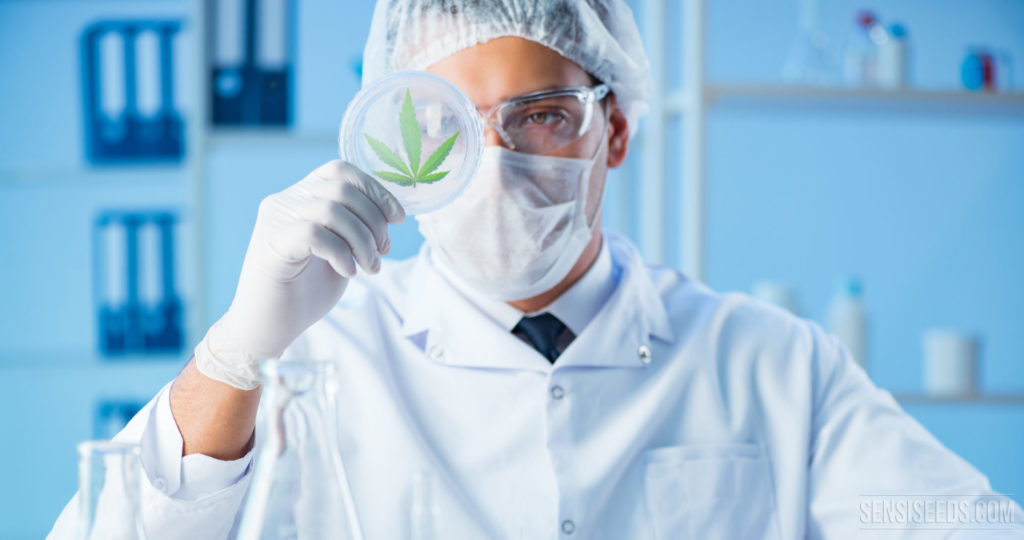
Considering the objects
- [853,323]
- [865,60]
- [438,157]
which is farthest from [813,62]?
[438,157]

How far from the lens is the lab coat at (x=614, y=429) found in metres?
1.12

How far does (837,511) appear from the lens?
3.81 feet

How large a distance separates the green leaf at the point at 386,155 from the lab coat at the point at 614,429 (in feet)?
1.44

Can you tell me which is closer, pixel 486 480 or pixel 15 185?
pixel 486 480

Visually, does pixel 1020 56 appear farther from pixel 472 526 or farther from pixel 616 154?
pixel 472 526

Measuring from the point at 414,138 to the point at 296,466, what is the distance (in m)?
0.40

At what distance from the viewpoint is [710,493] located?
1.18m

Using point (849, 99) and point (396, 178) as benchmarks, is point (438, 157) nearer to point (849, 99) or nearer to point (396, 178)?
point (396, 178)

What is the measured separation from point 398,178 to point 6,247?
2382 mm

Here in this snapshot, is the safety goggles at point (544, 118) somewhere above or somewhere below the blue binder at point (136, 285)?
above

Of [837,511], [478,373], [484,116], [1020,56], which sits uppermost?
[1020,56]

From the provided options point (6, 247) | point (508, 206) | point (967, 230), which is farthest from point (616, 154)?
point (6, 247)

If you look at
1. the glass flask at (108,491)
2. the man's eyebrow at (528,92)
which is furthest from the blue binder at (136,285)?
the glass flask at (108,491)

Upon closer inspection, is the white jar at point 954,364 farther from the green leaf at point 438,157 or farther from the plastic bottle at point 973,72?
the green leaf at point 438,157
